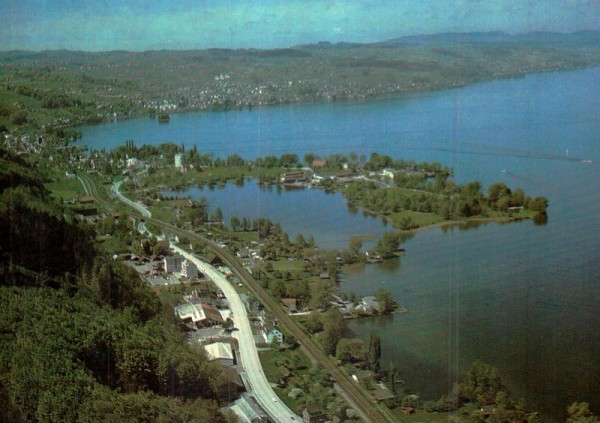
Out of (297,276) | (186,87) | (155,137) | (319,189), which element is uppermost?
(186,87)

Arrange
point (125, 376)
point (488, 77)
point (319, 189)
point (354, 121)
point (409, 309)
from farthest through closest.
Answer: point (354, 121) < point (319, 189) < point (488, 77) < point (409, 309) < point (125, 376)

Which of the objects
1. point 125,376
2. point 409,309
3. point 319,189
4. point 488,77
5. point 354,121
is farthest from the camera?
point 354,121

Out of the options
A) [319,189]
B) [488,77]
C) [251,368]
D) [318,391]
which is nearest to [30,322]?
[251,368]

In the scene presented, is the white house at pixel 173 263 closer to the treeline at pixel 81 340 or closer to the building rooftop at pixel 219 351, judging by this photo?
the treeline at pixel 81 340

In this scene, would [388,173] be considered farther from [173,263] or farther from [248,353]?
[248,353]

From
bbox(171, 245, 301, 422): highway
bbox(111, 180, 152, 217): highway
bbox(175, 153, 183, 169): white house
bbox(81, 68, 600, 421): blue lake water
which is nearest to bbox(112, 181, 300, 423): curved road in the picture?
bbox(171, 245, 301, 422): highway

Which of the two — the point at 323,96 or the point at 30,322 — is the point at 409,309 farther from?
the point at 323,96

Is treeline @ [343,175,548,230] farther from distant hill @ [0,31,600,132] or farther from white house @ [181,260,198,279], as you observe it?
white house @ [181,260,198,279]
